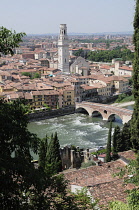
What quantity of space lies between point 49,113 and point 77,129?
17.6 ft

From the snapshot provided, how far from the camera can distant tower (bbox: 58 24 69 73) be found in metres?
45.1

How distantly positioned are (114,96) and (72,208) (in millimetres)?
32749

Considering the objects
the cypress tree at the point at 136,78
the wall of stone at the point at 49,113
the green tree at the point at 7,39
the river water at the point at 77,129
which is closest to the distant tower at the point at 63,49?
the wall of stone at the point at 49,113

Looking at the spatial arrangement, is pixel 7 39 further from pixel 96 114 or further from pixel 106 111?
pixel 96 114

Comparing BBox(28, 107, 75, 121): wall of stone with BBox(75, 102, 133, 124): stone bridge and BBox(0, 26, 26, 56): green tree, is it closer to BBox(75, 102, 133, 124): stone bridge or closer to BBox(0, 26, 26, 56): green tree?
BBox(75, 102, 133, 124): stone bridge

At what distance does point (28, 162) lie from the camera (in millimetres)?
3820

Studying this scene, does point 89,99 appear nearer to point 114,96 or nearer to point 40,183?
point 114,96

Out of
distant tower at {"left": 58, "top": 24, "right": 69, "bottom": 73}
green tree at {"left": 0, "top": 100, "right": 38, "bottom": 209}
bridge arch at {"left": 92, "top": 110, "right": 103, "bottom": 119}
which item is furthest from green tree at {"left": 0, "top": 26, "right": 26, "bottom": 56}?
distant tower at {"left": 58, "top": 24, "right": 69, "bottom": 73}

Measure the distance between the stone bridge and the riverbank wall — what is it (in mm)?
995

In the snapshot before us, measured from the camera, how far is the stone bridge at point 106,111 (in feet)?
81.1

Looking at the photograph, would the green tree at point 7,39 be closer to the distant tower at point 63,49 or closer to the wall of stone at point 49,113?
the wall of stone at point 49,113

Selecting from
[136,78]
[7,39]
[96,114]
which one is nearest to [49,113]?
[96,114]

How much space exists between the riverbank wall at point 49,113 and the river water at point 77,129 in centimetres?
59

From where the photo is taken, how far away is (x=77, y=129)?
23688 millimetres
